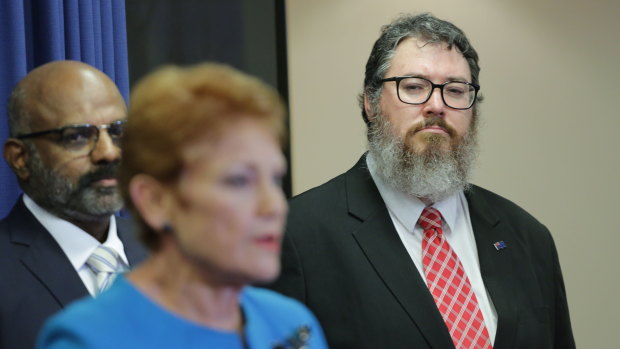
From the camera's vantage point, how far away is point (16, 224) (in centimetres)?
196

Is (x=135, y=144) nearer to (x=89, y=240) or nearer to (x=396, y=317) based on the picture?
(x=89, y=240)

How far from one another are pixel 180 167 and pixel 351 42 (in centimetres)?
322

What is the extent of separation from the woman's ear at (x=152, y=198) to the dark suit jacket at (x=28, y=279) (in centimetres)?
80

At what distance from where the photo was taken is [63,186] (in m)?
1.91

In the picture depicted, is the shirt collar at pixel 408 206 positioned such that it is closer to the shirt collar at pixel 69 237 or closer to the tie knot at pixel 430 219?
the tie knot at pixel 430 219

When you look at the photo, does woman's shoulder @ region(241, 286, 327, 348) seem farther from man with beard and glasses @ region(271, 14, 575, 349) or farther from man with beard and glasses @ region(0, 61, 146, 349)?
man with beard and glasses @ region(271, 14, 575, 349)

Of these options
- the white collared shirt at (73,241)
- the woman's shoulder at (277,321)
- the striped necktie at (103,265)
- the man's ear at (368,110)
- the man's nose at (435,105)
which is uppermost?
the man's nose at (435,105)

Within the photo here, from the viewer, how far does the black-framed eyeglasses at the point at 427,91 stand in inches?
96.9

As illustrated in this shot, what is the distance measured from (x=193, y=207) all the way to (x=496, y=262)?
1.56 meters

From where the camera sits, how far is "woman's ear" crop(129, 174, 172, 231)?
108 centimetres

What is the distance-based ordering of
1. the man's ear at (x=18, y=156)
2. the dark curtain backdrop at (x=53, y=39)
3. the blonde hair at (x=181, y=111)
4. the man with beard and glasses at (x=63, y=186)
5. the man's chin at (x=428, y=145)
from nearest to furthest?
1. the blonde hair at (x=181, y=111)
2. the man with beard and glasses at (x=63, y=186)
3. the man's ear at (x=18, y=156)
4. the man's chin at (x=428, y=145)
5. the dark curtain backdrop at (x=53, y=39)

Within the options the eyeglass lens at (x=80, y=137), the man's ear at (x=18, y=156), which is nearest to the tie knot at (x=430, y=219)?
the eyeglass lens at (x=80, y=137)

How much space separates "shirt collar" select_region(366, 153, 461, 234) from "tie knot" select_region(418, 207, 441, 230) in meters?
0.01

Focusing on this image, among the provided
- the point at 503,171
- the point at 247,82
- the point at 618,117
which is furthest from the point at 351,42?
the point at 247,82
